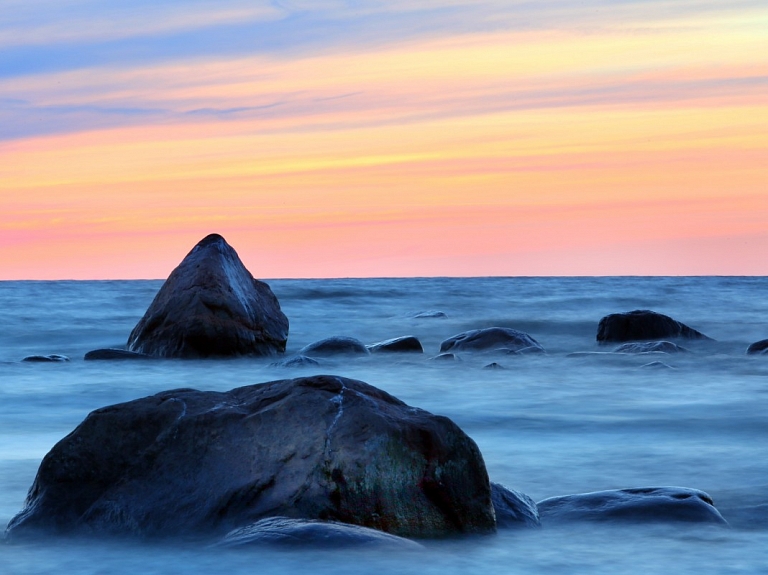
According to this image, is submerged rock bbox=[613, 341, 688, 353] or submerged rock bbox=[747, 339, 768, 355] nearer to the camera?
submerged rock bbox=[613, 341, 688, 353]

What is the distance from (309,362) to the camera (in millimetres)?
11344

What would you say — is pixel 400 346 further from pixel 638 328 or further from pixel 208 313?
pixel 638 328

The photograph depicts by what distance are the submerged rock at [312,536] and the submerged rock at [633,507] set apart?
956mm

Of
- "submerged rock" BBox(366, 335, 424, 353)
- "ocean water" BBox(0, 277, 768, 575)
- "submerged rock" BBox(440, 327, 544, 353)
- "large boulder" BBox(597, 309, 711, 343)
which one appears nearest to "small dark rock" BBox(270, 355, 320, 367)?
"ocean water" BBox(0, 277, 768, 575)

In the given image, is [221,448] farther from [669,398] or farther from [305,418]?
[669,398]

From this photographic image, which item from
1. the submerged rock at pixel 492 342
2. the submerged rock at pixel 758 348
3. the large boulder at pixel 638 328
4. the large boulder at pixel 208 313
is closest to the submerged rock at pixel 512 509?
the large boulder at pixel 208 313

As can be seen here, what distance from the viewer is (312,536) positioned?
3.76 meters

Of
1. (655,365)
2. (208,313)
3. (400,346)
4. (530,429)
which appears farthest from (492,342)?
(530,429)

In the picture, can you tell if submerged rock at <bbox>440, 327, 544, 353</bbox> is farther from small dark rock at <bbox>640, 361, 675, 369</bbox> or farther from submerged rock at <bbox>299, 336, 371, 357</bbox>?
small dark rock at <bbox>640, 361, 675, 369</bbox>

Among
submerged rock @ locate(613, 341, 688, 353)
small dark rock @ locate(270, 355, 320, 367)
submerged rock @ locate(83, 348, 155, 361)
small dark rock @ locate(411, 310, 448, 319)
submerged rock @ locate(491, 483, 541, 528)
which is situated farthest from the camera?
small dark rock @ locate(411, 310, 448, 319)

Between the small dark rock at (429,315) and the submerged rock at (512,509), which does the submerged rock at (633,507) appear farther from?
the small dark rock at (429,315)

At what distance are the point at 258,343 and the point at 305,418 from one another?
817cm

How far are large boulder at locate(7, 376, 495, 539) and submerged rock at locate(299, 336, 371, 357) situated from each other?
339 inches

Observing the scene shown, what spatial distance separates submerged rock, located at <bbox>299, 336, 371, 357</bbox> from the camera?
13.0m
